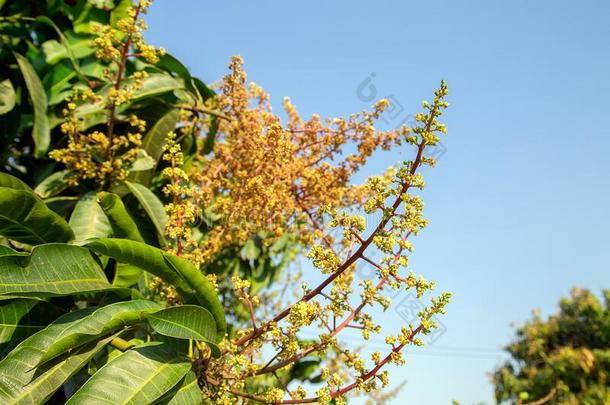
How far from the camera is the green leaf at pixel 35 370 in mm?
1023

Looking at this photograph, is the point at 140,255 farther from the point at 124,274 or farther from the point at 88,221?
the point at 88,221

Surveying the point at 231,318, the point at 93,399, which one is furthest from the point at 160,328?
the point at 231,318

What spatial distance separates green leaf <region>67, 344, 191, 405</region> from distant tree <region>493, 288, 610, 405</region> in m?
9.98

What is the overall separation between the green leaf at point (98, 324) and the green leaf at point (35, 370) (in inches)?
1.1

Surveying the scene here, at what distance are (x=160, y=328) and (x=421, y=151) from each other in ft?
2.12

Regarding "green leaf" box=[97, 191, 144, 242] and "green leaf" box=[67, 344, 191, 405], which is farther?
"green leaf" box=[97, 191, 144, 242]

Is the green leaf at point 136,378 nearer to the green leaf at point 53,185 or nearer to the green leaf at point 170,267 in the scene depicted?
the green leaf at point 170,267

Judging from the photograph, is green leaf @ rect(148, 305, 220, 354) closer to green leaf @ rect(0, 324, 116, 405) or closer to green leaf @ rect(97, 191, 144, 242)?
green leaf @ rect(0, 324, 116, 405)

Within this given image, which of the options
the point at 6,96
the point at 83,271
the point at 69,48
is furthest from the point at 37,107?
the point at 83,271

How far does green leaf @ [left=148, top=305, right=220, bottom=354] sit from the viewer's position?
109 cm

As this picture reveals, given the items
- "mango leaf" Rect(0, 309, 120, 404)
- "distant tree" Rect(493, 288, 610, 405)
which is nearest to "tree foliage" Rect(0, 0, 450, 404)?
"mango leaf" Rect(0, 309, 120, 404)

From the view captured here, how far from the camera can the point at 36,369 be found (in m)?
1.06

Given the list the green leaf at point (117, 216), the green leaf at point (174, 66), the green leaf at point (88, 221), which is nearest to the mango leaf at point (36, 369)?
the green leaf at point (117, 216)

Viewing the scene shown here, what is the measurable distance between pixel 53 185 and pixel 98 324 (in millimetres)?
948
